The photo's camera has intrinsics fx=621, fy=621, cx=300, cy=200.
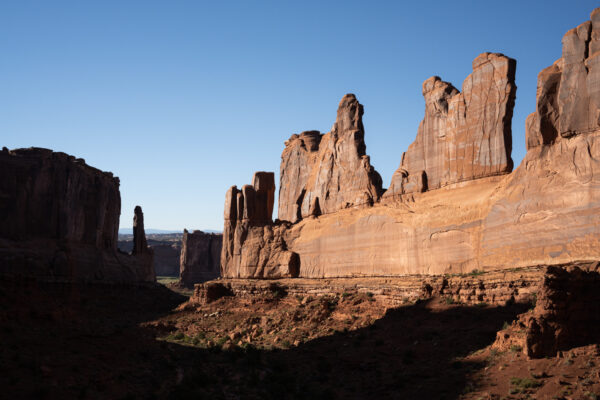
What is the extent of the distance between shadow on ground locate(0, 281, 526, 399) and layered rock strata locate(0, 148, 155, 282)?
32.6 m

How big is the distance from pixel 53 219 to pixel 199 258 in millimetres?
45496

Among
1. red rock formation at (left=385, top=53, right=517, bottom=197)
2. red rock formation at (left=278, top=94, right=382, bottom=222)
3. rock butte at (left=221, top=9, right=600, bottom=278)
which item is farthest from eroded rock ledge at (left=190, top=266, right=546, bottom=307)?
red rock formation at (left=278, top=94, right=382, bottom=222)

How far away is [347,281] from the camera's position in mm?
34375

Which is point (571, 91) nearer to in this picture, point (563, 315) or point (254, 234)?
point (563, 315)

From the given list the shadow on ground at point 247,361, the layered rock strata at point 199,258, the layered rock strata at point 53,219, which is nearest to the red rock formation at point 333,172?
the shadow on ground at point 247,361

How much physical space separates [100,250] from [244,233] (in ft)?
85.0

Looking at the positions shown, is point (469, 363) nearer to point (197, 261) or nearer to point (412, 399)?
point (412, 399)

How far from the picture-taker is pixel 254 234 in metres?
46.0

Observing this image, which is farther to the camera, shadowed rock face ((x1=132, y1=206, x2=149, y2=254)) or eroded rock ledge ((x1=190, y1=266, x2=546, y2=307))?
shadowed rock face ((x1=132, y1=206, x2=149, y2=254))

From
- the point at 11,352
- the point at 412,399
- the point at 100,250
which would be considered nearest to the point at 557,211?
the point at 412,399

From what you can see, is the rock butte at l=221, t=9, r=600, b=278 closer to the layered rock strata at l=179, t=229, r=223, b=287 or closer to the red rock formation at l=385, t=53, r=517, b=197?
the red rock formation at l=385, t=53, r=517, b=197

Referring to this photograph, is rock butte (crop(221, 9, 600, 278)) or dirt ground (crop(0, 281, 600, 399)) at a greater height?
rock butte (crop(221, 9, 600, 278))

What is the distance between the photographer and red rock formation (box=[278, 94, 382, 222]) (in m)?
37.2

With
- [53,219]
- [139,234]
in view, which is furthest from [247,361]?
[139,234]
